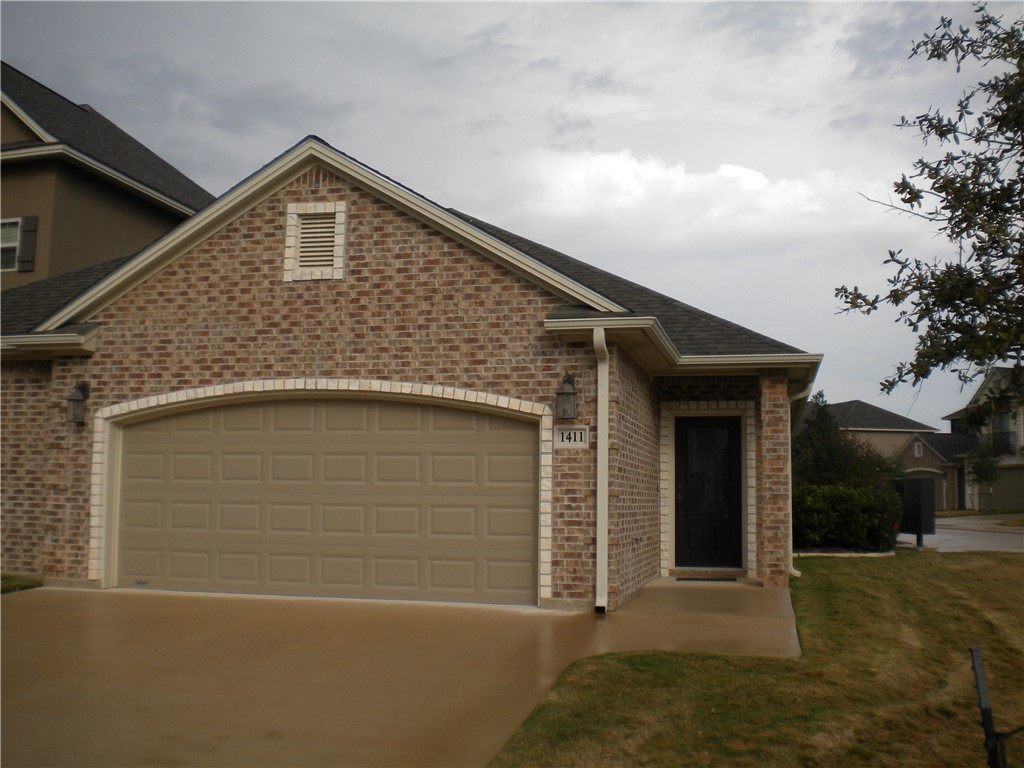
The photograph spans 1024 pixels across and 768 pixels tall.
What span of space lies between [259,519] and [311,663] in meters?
4.00

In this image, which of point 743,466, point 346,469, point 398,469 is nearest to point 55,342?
point 346,469

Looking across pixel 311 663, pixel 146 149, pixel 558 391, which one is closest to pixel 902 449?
pixel 146 149

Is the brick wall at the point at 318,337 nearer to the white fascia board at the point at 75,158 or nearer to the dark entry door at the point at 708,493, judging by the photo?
the dark entry door at the point at 708,493

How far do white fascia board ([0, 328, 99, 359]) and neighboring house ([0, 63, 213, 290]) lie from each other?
5425 mm

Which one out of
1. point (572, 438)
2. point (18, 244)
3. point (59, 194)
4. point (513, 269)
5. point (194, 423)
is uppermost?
point (59, 194)

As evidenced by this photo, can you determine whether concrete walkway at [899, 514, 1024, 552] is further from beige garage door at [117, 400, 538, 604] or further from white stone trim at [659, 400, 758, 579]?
beige garage door at [117, 400, 538, 604]

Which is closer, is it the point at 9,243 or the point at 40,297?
the point at 40,297

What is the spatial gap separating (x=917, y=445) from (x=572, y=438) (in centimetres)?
4586

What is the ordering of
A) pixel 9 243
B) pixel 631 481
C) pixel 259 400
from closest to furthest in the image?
pixel 631 481, pixel 259 400, pixel 9 243

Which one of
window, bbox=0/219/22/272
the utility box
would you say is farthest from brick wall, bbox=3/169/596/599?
the utility box

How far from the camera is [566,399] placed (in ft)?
35.2

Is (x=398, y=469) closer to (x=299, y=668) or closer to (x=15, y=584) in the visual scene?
(x=299, y=668)

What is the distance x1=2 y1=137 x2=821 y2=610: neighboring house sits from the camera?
432 inches

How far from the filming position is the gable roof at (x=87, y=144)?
17.5 meters
